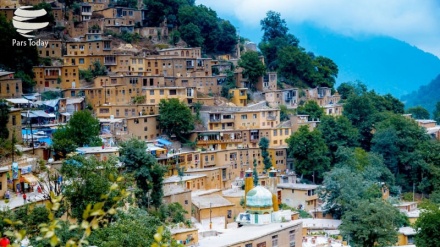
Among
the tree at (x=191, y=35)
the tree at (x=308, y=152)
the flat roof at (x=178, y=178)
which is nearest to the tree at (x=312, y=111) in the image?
the tree at (x=308, y=152)

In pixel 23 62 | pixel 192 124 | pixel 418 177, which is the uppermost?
pixel 23 62

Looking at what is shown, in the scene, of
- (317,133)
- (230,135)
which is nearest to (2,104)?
(230,135)

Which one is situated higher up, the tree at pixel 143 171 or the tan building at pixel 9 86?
the tan building at pixel 9 86

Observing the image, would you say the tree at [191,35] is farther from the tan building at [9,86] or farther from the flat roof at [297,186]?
the tan building at [9,86]

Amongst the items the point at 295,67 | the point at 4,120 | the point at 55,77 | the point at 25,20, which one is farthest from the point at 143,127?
the point at 295,67

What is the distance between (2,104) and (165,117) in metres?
10.1

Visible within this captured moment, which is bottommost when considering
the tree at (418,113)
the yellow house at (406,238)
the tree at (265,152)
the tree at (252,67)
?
the yellow house at (406,238)

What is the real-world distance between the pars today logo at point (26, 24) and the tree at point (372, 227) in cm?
1947

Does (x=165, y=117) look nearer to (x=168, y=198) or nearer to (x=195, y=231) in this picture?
(x=168, y=198)

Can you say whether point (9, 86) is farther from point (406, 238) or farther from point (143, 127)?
point (406, 238)

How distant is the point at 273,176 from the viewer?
37.7m

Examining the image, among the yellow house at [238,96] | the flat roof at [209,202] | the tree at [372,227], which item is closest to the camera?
the tree at [372,227]

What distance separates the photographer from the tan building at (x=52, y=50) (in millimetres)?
46844

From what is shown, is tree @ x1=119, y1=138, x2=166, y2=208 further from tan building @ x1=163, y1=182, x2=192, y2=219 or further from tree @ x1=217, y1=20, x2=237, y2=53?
tree @ x1=217, y1=20, x2=237, y2=53
